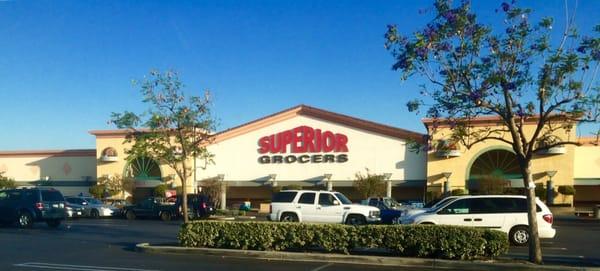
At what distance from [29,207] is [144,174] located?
29.3m

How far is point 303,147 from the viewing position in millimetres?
49219

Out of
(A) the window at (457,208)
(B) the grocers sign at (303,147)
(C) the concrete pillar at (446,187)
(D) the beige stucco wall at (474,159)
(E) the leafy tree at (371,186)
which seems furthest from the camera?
(B) the grocers sign at (303,147)

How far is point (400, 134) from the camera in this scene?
153ft

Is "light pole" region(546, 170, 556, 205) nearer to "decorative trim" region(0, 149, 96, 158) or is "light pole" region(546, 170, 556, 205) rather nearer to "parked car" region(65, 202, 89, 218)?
"parked car" region(65, 202, 89, 218)

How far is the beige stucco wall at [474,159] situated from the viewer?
1660 inches

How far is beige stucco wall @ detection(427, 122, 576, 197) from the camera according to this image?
4216 cm

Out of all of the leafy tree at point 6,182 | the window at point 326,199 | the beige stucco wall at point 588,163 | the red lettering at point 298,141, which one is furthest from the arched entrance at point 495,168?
the leafy tree at point 6,182

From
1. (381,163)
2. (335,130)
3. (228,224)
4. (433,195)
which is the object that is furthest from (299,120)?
(228,224)

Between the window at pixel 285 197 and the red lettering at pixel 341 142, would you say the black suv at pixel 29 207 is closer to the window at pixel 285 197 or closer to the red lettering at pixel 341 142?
the window at pixel 285 197

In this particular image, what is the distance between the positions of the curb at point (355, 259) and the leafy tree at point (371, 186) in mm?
29933

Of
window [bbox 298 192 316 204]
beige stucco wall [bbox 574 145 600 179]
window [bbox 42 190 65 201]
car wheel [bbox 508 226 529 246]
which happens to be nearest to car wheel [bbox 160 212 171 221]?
window [bbox 42 190 65 201]

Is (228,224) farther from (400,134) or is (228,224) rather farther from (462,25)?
(400,134)

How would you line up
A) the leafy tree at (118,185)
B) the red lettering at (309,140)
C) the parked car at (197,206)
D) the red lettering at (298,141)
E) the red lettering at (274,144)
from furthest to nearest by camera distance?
the leafy tree at (118,185) → the red lettering at (274,144) → the red lettering at (298,141) → the red lettering at (309,140) → the parked car at (197,206)

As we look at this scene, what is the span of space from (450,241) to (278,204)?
37.6 feet
